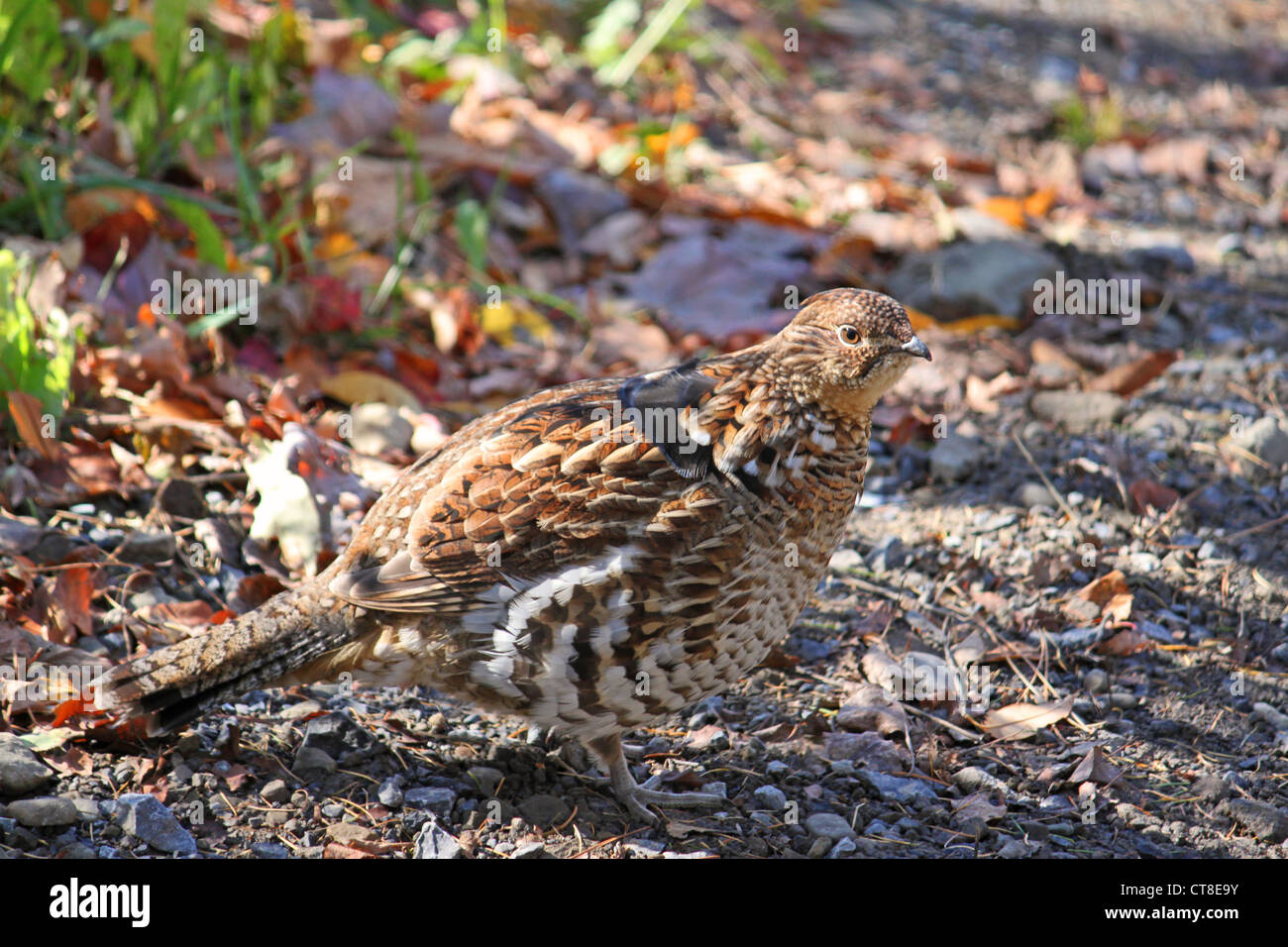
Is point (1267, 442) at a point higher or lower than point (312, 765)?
higher

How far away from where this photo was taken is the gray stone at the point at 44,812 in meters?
3.24

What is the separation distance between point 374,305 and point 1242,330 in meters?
4.22

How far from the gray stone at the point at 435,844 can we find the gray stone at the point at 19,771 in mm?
1025

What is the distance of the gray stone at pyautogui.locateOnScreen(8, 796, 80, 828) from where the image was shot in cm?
324

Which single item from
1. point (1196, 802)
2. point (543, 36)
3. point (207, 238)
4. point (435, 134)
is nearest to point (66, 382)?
point (207, 238)

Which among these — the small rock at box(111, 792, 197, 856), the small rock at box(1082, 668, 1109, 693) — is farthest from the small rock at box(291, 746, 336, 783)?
the small rock at box(1082, 668, 1109, 693)

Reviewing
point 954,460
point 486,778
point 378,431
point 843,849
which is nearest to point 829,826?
point 843,849

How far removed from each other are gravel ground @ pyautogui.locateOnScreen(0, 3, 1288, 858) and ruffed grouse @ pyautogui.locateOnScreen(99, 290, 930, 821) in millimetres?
280

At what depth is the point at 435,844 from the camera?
134 inches

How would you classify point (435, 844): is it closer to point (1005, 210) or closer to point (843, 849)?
point (843, 849)

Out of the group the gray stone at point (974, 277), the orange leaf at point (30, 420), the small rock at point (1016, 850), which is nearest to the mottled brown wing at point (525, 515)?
the small rock at point (1016, 850)

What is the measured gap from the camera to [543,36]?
8.49 meters

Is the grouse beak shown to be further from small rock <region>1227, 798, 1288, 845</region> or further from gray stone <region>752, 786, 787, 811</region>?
small rock <region>1227, 798, 1288, 845</region>

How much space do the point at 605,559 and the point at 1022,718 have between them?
154 cm
